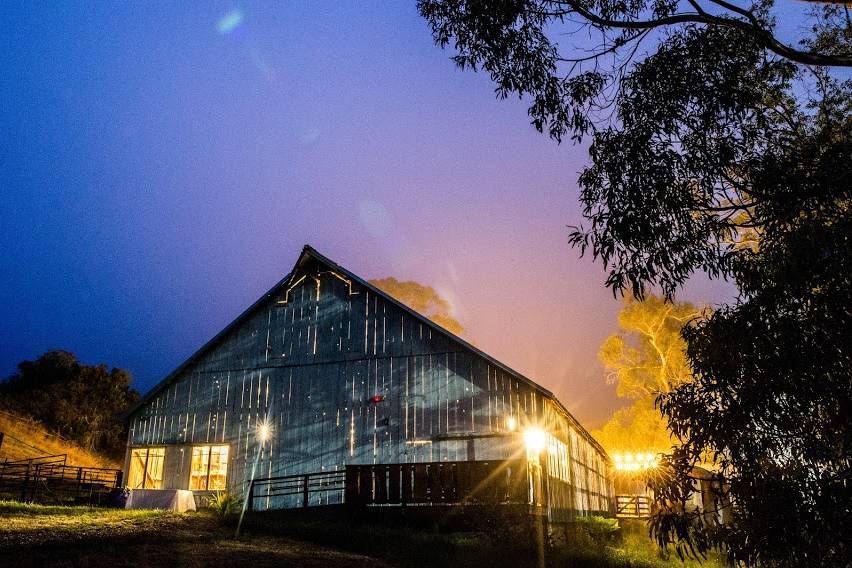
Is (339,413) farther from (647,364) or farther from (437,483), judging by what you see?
(647,364)

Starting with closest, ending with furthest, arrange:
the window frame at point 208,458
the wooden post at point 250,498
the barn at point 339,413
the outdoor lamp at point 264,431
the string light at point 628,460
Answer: the barn at point 339,413, the wooden post at point 250,498, the outdoor lamp at point 264,431, the window frame at point 208,458, the string light at point 628,460

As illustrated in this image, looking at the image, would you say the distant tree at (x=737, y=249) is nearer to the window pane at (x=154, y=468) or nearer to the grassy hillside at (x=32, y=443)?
the window pane at (x=154, y=468)

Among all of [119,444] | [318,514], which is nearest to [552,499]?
[318,514]

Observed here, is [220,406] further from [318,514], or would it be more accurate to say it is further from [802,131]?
[802,131]

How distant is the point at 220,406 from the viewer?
67.9 feet

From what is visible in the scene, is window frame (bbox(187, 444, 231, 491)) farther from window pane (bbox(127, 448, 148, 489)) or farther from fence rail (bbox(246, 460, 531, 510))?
fence rail (bbox(246, 460, 531, 510))

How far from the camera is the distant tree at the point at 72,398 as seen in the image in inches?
1720

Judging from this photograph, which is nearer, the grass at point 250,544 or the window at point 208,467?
the grass at point 250,544

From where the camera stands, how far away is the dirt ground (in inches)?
359

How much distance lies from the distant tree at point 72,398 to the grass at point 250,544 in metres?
32.5

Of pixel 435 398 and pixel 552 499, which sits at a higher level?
pixel 435 398

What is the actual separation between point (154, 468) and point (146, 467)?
26 centimetres

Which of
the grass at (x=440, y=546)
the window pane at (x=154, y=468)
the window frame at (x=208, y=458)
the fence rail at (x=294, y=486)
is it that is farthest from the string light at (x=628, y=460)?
the window pane at (x=154, y=468)

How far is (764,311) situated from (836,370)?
1021 millimetres
